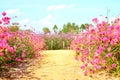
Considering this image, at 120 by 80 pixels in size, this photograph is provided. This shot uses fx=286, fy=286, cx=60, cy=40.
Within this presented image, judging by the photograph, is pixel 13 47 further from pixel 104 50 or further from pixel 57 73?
A: pixel 104 50

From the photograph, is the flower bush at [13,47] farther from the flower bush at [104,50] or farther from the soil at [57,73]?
the flower bush at [104,50]

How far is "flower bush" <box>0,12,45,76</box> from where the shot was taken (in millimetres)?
8155

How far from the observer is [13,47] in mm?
10000

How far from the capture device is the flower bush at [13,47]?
26.8 feet

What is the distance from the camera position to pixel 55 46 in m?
20.0

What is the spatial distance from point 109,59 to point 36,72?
2.11 metres

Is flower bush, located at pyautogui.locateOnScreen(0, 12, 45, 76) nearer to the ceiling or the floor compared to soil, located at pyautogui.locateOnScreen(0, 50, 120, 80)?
nearer to the ceiling

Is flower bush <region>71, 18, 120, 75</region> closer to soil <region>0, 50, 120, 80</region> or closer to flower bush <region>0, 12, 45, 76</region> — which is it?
soil <region>0, 50, 120, 80</region>

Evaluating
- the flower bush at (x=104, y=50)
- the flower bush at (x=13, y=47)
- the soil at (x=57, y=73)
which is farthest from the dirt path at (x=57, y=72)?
the flower bush at (x=13, y=47)

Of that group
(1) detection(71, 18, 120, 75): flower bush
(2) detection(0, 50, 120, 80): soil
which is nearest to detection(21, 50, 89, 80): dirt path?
(2) detection(0, 50, 120, 80): soil

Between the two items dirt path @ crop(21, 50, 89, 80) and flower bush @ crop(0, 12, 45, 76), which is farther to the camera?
flower bush @ crop(0, 12, 45, 76)

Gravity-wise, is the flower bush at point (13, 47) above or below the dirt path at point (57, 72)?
above

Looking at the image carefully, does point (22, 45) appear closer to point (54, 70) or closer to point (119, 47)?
point (54, 70)

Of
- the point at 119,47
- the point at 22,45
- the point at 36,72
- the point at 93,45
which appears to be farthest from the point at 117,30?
the point at 22,45
